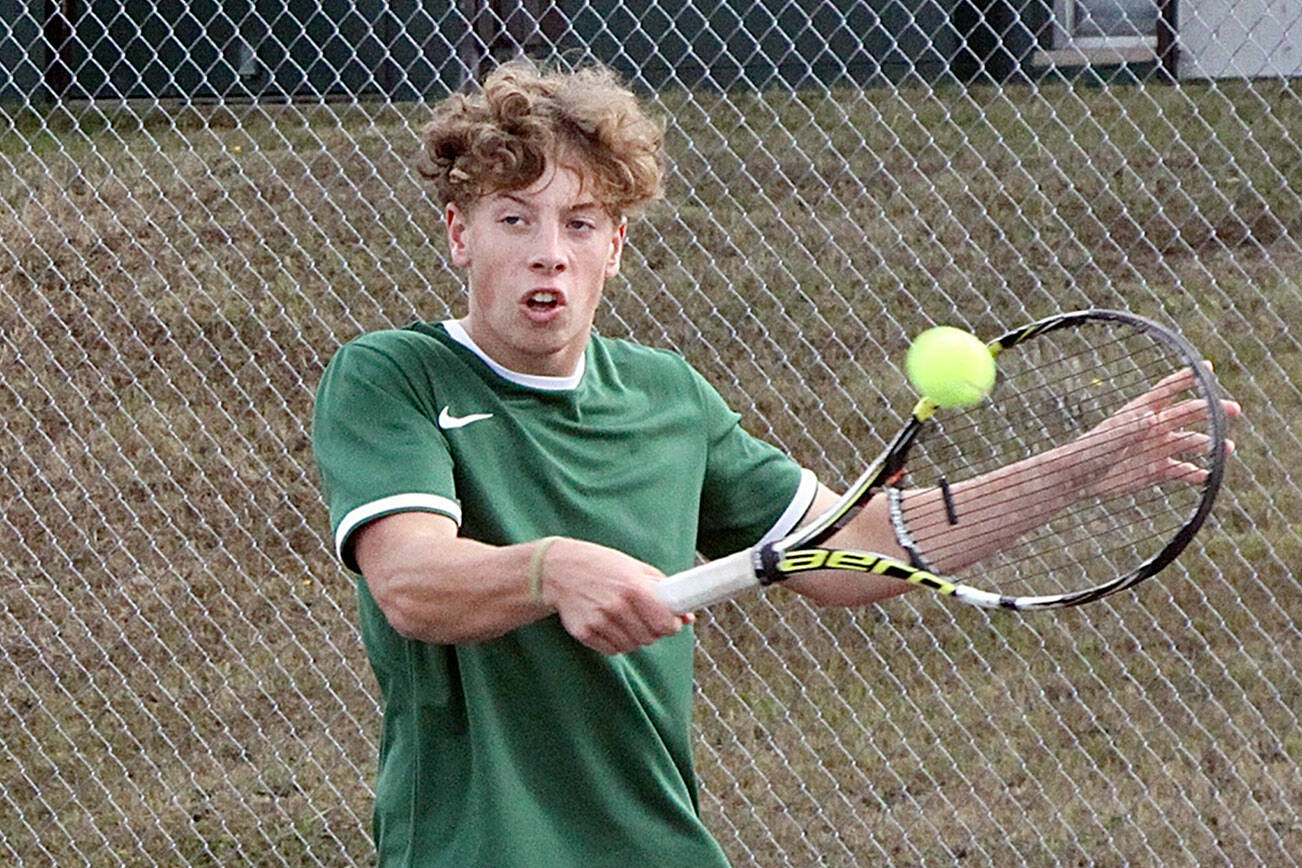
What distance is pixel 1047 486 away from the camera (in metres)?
2.58

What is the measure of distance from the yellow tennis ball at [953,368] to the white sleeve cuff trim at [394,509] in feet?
1.93

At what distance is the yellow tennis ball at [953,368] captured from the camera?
233cm

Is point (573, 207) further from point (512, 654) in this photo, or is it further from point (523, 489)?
point (512, 654)

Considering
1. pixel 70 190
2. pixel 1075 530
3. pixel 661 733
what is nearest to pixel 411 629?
pixel 661 733

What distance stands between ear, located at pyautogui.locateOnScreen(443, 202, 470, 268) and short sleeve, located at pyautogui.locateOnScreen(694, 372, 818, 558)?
39 cm

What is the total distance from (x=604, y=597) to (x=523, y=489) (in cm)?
40

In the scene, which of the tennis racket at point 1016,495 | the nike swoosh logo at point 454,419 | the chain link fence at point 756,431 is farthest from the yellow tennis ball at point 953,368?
the chain link fence at point 756,431

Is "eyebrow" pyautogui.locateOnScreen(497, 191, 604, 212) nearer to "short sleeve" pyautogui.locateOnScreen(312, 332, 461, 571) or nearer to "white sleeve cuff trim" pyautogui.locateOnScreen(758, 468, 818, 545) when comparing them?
"short sleeve" pyautogui.locateOnScreen(312, 332, 461, 571)

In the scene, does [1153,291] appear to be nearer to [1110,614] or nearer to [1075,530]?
[1110,614]

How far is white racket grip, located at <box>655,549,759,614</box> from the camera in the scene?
6.81 ft

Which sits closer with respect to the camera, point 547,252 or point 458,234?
point 547,252

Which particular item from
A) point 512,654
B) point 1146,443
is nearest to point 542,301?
point 512,654

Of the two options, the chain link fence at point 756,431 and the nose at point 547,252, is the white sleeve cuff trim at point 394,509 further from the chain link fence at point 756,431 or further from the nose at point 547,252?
the chain link fence at point 756,431

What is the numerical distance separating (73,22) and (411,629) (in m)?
9.52
